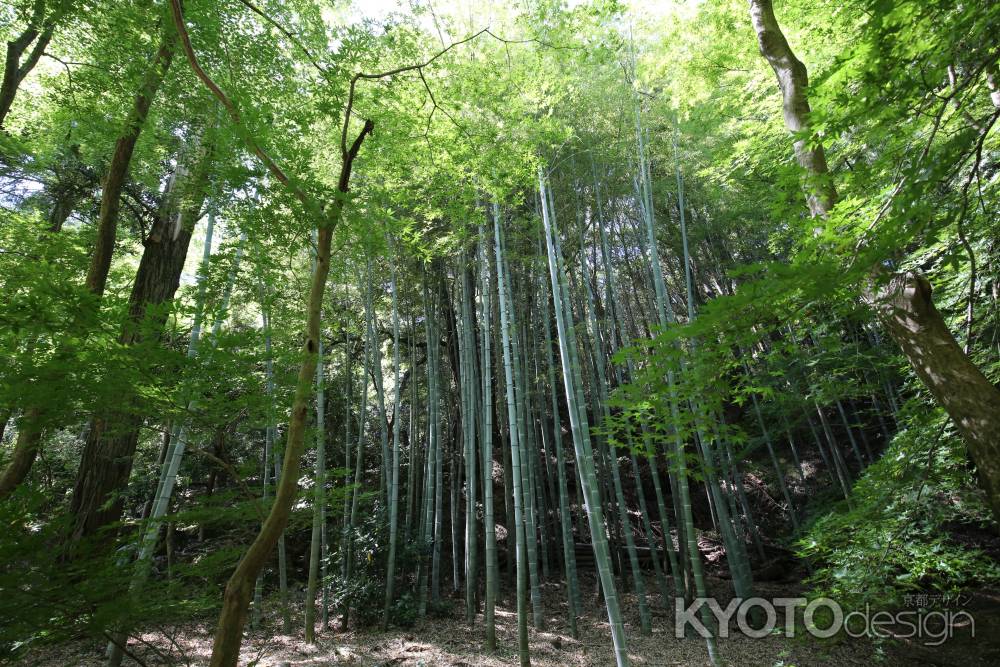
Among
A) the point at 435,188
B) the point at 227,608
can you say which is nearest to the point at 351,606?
the point at 227,608

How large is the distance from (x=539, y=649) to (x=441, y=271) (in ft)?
16.7

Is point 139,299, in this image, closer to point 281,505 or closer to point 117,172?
point 117,172

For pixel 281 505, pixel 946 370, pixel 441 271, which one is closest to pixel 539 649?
pixel 281 505

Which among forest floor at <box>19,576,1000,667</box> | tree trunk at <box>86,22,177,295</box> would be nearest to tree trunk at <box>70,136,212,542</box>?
tree trunk at <box>86,22,177,295</box>

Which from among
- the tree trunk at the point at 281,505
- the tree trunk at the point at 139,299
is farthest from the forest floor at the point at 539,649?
the tree trunk at the point at 281,505

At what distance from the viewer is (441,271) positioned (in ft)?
24.1

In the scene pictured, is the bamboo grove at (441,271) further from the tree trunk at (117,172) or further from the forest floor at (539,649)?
the forest floor at (539,649)

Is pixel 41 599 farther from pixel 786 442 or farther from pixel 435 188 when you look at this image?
pixel 786 442

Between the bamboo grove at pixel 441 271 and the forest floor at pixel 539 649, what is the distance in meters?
0.15

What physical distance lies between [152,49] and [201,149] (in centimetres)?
71

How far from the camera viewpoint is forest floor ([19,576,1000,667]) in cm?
395

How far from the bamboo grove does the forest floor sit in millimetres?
145

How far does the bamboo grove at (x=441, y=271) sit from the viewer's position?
1.61 m

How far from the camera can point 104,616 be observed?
183 cm
